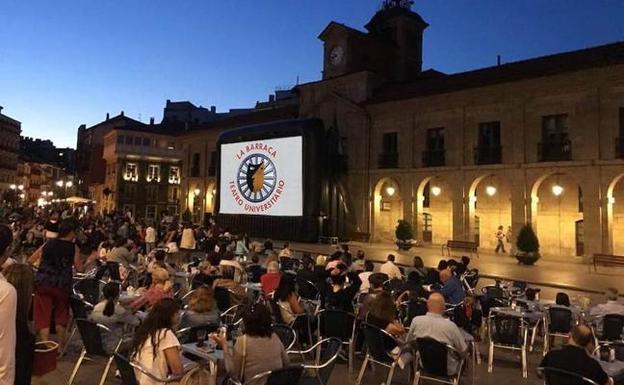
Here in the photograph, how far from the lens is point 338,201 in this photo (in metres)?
26.4

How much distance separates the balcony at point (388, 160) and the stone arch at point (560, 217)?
24.7 feet

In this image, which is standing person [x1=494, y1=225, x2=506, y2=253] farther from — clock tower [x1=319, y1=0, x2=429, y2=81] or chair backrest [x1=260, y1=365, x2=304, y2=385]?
chair backrest [x1=260, y1=365, x2=304, y2=385]

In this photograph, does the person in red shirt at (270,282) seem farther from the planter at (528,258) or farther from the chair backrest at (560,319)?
the planter at (528,258)

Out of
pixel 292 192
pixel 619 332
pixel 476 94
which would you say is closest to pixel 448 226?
pixel 476 94

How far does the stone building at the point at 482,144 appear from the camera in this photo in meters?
19.9

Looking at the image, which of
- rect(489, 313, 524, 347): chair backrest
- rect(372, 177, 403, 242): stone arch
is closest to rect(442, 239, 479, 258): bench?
rect(372, 177, 403, 242): stone arch

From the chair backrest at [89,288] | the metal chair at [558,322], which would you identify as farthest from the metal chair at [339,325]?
the chair backrest at [89,288]

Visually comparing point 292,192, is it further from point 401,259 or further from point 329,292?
point 329,292

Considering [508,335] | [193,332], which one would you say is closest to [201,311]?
[193,332]

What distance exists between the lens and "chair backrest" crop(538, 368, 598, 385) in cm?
395

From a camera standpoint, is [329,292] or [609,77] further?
[609,77]

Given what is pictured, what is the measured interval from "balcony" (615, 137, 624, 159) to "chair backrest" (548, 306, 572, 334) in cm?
1512

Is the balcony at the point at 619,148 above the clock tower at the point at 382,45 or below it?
below

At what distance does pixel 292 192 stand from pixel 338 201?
3179 millimetres
